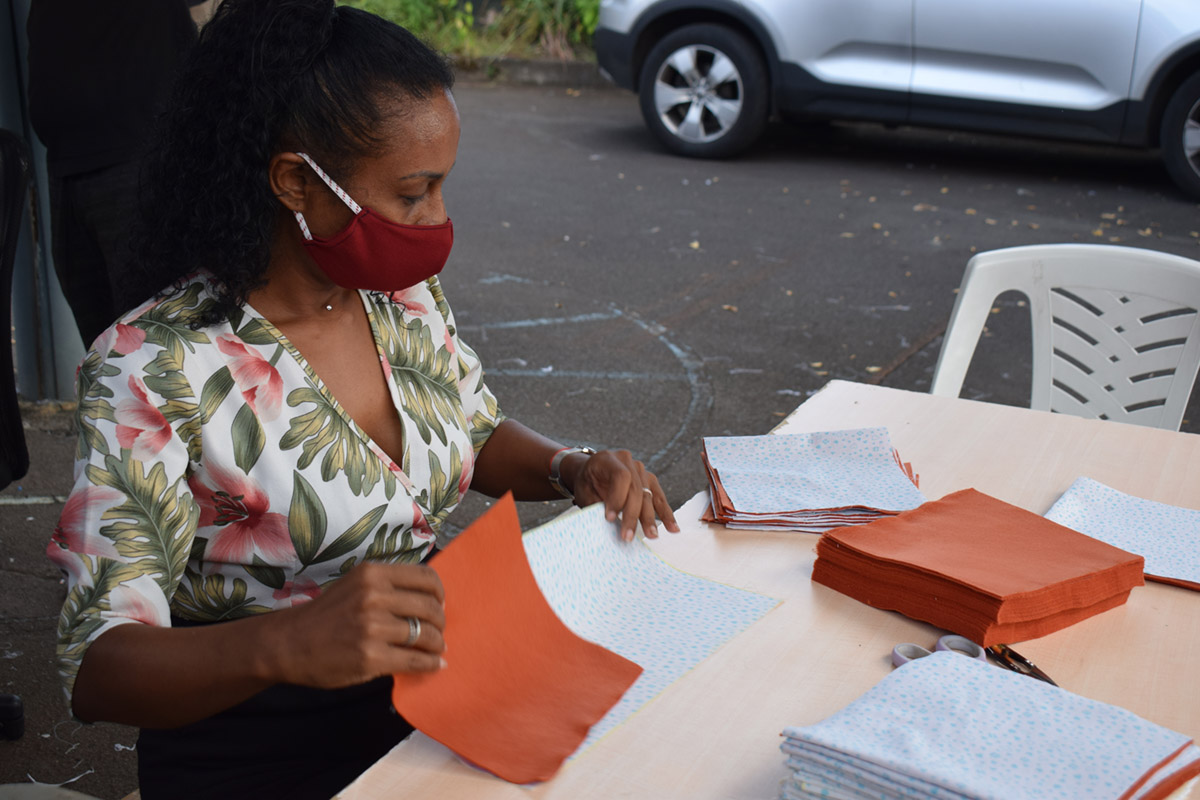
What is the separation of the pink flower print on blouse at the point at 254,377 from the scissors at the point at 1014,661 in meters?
1.05

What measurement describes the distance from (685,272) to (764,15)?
266 cm

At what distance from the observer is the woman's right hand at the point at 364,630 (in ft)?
4.41

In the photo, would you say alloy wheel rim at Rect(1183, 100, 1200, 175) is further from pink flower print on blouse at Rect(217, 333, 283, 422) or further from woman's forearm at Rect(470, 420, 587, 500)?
pink flower print on blouse at Rect(217, 333, 283, 422)

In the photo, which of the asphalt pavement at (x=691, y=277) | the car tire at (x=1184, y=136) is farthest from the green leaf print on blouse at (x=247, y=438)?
the car tire at (x=1184, y=136)

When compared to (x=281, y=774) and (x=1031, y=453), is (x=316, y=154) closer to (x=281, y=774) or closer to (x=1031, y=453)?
(x=281, y=774)

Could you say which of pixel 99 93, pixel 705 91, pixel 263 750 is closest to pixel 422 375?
pixel 263 750

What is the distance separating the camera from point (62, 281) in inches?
146

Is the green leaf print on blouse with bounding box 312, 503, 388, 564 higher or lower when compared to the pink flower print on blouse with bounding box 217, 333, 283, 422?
lower

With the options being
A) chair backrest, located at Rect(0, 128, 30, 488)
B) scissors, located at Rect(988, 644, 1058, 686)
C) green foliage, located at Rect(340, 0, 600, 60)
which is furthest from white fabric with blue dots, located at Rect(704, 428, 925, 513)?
green foliage, located at Rect(340, 0, 600, 60)

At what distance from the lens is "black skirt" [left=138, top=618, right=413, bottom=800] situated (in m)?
1.76

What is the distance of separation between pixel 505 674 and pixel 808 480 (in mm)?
807

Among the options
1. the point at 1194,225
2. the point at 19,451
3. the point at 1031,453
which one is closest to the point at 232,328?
the point at 19,451

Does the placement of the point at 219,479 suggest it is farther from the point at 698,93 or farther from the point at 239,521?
the point at 698,93

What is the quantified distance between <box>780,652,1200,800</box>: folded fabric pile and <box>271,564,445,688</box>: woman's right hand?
1.40 ft
